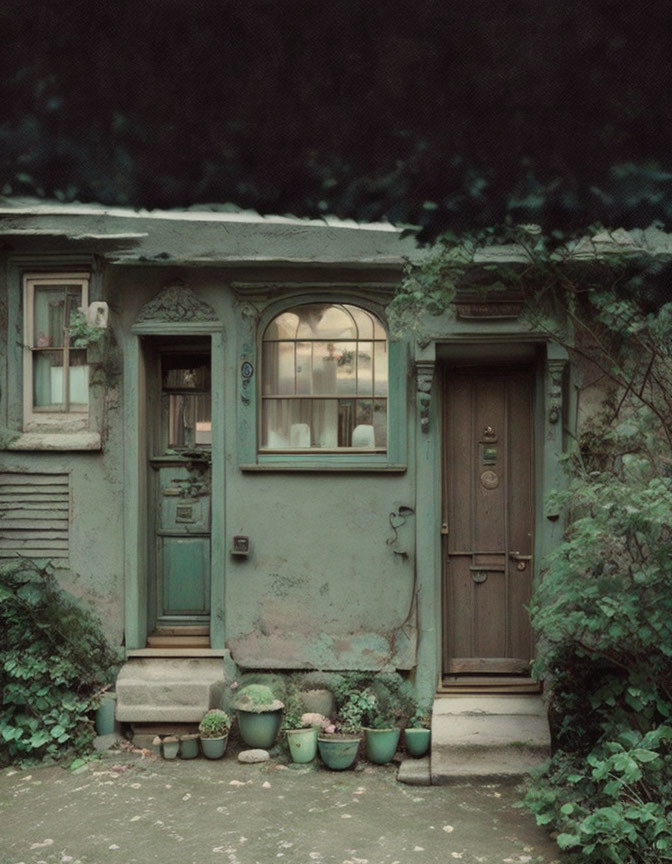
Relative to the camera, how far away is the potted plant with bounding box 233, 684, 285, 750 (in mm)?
6469

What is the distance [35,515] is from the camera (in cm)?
713

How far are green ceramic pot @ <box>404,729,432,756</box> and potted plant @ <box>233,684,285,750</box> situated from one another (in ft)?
3.41

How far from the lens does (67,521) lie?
23.4ft

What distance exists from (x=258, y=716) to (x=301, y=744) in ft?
1.32

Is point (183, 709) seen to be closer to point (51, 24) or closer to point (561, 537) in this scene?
point (561, 537)

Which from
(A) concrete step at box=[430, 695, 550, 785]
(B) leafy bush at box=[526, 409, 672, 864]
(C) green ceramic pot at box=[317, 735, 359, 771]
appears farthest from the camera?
(C) green ceramic pot at box=[317, 735, 359, 771]

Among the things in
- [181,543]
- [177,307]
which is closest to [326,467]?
[181,543]

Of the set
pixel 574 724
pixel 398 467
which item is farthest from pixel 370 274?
pixel 574 724

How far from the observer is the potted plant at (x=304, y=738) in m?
6.34

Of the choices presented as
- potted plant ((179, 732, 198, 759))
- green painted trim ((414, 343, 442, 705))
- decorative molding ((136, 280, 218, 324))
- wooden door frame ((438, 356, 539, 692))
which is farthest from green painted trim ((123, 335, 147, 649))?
wooden door frame ((438, 356, 539, 692))

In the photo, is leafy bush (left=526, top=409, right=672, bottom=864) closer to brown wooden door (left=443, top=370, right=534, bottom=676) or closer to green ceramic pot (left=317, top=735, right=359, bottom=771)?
brown wooden door (left=443, top=370, right=534, bottom=676)

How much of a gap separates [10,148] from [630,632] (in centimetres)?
739

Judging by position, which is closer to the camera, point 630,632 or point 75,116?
point 630,632

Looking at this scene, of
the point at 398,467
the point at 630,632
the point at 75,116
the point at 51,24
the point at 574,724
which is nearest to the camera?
the point at 630,632
